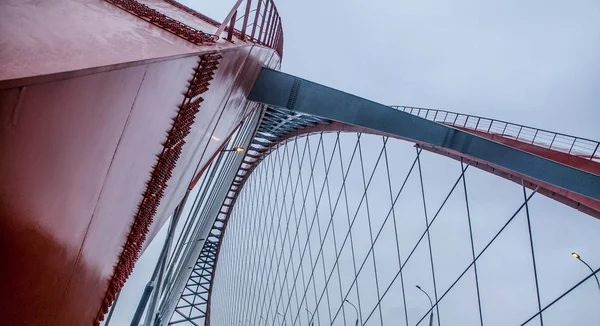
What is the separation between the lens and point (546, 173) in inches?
367

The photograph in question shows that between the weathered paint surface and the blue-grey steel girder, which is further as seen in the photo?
the blue-grey steel girder

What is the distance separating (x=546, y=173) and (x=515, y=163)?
62 centimetres

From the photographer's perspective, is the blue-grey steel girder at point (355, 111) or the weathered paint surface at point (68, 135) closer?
the weathered paint surface at point (68, 135)

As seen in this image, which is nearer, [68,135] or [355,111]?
[68,135]

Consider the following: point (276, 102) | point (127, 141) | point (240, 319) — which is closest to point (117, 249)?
point (127, 141)

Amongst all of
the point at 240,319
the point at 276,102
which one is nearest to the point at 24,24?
the point at 276,102

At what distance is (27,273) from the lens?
2262mm

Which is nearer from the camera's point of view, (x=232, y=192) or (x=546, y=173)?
(x=546, y=173)

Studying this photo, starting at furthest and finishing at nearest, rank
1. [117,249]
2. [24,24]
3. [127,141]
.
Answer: [117,249] < [127,141] < [24,24]

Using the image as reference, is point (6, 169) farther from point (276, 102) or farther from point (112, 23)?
point (276, 102)

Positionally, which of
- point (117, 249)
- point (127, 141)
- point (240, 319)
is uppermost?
point (127, 141)

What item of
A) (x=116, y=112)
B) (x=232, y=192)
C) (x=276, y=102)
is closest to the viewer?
(x=116, y=112)

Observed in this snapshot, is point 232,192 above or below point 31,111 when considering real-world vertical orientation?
below

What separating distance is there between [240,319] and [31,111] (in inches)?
1689
